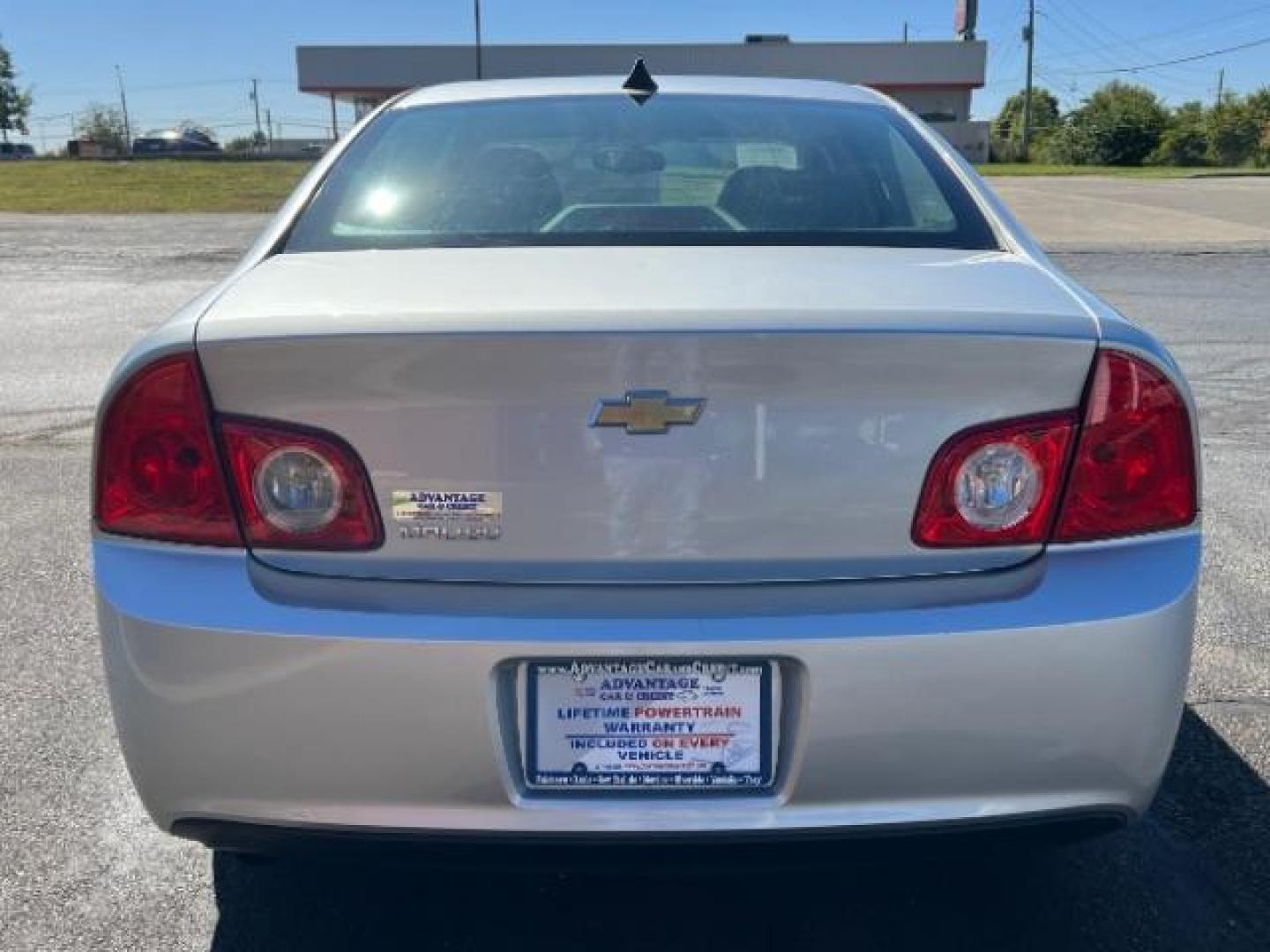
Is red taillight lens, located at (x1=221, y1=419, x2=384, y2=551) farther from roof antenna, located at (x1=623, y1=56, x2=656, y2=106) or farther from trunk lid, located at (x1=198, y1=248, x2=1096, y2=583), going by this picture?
roof antenna, located at (x1=623, y1=56, x2=656, y2=106)

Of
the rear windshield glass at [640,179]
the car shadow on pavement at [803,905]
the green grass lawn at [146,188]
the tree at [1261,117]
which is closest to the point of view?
the car shadow on pavement at [803,905]

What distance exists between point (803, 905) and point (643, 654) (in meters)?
0.92

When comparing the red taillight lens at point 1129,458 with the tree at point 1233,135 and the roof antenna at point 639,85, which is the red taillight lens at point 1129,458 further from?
the tree at point 1233,135

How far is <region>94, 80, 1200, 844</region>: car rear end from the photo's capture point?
1.85 m

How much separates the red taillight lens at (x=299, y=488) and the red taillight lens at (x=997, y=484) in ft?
2.72

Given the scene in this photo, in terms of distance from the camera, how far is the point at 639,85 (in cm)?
337

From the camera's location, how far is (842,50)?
56.3 m

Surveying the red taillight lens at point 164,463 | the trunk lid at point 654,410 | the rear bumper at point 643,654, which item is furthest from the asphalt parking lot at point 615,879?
the red taillight lens at point 164,463

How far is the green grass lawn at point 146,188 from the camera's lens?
23594mm

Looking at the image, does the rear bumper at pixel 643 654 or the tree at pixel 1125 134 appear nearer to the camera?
the rear bumper at pixel 643 654

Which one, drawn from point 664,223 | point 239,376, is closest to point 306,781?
point 239,376

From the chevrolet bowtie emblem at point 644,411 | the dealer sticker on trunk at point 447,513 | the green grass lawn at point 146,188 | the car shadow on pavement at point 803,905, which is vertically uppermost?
the green grass lawn at point 146,188

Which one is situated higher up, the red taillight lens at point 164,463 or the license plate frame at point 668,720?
the red taillight lens at point 164,463

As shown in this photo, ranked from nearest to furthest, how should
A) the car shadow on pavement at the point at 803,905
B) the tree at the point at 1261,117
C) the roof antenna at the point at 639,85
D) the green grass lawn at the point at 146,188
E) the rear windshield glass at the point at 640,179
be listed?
the car shadow on pavement at the point at 803,905 → the rear windshield glass at the point at 640,179 → the roof antenna at the point at 639,85 → the green grass lawn at the point at 146,188 → the tree at the point at 1261,117
